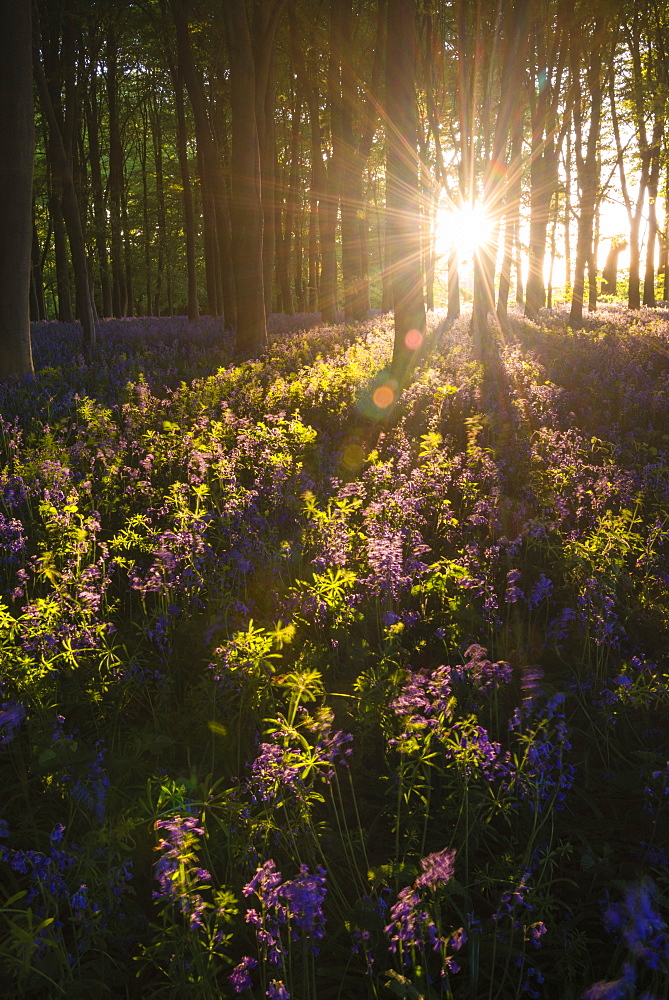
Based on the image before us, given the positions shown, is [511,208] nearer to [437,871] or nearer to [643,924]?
[437,871]

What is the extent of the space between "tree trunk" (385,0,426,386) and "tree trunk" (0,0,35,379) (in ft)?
20.8

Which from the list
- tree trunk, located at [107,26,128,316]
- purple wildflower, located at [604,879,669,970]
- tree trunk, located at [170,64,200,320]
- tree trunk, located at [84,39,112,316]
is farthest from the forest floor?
tree trunk, located at [107,26,128,316]

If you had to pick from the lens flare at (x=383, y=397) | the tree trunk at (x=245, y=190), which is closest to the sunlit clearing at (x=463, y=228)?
the tree trunk at (x=245, y=190)

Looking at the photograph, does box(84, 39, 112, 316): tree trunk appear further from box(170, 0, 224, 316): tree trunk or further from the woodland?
the woodland

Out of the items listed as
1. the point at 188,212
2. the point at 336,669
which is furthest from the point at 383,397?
the point at 188,212

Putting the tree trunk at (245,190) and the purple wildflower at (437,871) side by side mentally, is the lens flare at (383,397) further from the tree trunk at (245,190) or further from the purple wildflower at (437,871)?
the purple wildflower at (437,871)

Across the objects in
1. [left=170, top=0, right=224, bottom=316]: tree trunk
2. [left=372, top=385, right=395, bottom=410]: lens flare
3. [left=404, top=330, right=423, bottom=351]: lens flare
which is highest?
[left=170, top=0, right=224, bottom=316]: tree trunk

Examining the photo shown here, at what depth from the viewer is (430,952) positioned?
208 centimetres

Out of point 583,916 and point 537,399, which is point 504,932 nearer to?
point 583,916

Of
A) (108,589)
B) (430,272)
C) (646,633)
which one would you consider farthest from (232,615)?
(430,272)

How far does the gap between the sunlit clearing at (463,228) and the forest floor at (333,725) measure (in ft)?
49.5

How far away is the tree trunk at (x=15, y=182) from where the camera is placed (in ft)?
33.2

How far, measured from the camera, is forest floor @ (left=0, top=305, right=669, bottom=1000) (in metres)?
1.97

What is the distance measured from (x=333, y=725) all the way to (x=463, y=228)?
28768 millimetres
